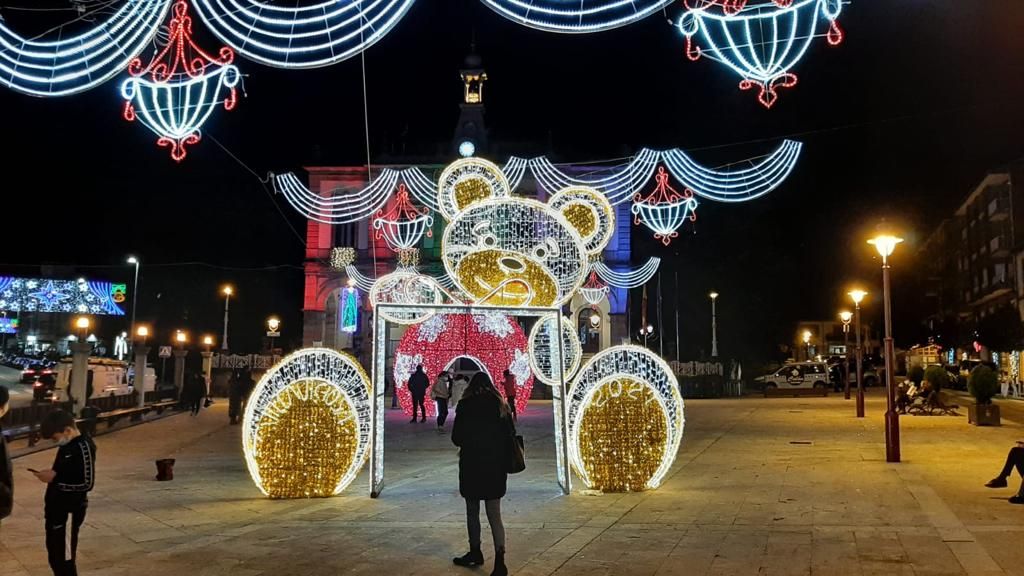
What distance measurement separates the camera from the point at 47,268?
57969mm

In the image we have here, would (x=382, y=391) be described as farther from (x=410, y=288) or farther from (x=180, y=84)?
(x=410, y=288)

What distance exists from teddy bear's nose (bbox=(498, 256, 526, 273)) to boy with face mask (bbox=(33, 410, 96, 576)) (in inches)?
267

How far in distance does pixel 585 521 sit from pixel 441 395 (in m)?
10.7

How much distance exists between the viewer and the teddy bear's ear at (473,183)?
42.3ft

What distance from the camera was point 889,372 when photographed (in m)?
13.4

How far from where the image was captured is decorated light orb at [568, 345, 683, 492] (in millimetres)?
9797

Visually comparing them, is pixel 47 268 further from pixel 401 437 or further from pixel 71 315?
pixel 401 437

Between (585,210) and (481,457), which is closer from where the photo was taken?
(481,457)

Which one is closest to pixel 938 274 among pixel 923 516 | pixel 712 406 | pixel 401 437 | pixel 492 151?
pixel 492 151

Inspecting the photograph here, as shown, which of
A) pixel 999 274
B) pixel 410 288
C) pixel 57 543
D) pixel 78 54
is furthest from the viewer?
pixel 999 274

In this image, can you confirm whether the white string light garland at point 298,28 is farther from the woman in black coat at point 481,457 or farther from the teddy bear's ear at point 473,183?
the teddy bear's ear at point 473,183

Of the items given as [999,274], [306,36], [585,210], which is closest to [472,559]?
[306,36]

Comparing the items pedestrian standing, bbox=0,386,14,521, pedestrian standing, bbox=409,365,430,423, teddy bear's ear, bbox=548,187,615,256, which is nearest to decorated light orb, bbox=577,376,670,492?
teddy bear's ear, bbox=548,187,615,256

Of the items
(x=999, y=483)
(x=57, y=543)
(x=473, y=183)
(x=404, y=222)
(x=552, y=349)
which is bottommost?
(x=999, y=483)
